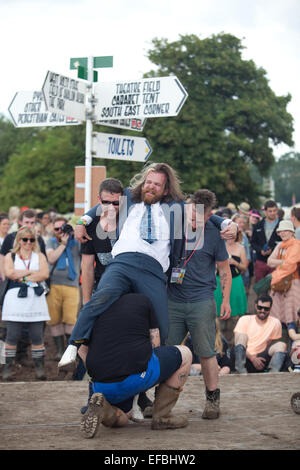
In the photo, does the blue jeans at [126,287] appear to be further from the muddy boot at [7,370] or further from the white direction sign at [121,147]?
the muddy boot at [7,370]

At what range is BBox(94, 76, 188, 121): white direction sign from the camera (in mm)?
7875

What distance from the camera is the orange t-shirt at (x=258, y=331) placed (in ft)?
28.3

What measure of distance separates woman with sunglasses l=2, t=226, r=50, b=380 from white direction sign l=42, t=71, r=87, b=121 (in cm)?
162

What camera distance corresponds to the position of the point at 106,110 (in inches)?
328

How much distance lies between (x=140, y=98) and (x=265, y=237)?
4.07m

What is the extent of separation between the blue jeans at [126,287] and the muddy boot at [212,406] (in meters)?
0.85

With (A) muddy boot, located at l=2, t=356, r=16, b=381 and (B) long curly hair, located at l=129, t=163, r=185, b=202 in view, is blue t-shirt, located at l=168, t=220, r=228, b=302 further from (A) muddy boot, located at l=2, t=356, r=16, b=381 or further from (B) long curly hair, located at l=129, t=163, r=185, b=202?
(A) muddy boot, located at l=2, t=356, r=16, b=381

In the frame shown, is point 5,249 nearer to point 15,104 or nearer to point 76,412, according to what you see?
point 15,104

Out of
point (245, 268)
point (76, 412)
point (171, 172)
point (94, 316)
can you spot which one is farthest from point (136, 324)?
point (245, 268)

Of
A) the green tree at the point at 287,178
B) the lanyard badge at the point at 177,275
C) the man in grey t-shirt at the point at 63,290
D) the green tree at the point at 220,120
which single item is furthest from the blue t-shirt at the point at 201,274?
the green tree at the point at 287,178

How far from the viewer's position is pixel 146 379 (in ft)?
14.6

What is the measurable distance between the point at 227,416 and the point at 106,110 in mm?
4229

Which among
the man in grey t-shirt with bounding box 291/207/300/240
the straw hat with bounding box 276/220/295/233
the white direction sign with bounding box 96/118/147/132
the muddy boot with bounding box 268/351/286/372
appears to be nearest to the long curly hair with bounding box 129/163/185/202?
the white direction sign with bounding box 96/118/147/132

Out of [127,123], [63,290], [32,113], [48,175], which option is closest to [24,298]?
[63,290]
